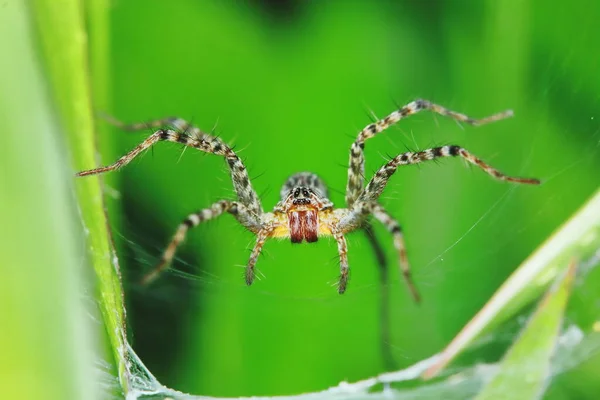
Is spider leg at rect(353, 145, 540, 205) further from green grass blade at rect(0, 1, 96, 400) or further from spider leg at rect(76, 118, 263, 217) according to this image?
green grass blade at rect(0, 1, 96, 400)

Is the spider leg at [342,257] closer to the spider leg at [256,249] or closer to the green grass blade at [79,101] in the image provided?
the spider leg at [256,249]

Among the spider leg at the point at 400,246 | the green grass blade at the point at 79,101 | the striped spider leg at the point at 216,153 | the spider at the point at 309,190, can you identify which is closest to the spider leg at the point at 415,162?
the spider at the point at 309,190

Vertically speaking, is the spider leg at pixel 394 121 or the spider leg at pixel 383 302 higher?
the spider leg at pixel 394 121

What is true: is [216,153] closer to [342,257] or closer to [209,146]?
[209,146]

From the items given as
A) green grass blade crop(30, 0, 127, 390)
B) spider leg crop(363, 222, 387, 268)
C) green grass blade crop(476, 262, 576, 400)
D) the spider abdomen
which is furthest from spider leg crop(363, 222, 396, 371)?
green grass blade crop(30, 0, 127, 390)

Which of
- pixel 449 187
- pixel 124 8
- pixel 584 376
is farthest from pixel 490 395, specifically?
pixel 124 8
